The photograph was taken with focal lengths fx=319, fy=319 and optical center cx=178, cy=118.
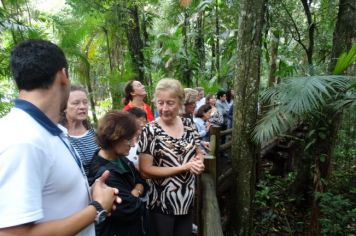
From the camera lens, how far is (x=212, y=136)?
136 inches

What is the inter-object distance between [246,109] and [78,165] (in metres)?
2.28

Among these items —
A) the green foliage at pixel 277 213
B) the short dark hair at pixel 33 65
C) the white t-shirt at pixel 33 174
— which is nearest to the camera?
the white t-shirt at pixel 33 174

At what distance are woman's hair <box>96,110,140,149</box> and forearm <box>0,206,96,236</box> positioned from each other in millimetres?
653

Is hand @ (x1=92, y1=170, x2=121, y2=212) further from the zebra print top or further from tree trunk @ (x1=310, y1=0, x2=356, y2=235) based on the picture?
tree trunk @ (x1=310, y1=0, x2=356, y2=235)

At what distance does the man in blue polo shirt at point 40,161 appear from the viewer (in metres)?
0.86

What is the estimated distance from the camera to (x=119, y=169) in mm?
1787

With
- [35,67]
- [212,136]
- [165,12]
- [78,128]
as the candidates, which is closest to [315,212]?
[212,136]

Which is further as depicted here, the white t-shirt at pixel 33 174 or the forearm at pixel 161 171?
the forearm at pixel 161 171

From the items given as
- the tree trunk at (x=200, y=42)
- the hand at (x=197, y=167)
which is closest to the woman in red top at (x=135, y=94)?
the hand at (x=197, y=167)

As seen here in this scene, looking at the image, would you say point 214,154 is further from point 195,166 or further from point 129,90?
point 129,90

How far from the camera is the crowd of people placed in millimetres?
882

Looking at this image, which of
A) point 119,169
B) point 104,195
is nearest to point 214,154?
point 119,169

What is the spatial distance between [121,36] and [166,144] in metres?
6.37

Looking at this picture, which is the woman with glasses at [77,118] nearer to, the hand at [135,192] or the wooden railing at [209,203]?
the hand at [135,192]
